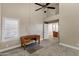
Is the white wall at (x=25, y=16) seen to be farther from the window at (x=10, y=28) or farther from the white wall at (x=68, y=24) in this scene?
the white wall at (x=68, y=24)

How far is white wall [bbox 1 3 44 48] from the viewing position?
169 cm

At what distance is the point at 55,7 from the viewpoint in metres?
1.77

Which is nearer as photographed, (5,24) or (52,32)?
(5,24)

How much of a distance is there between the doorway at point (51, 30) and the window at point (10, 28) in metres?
0.55

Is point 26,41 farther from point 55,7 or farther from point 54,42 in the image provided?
point 55,7

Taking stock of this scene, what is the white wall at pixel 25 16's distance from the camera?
5.54ft

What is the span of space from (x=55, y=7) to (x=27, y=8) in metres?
0.55

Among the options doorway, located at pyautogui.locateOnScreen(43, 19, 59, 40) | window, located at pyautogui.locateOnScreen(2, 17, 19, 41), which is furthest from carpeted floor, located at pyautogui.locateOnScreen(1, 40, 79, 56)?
window, located at pyautogui.locateOnScreen(2, 17, 19, 41)

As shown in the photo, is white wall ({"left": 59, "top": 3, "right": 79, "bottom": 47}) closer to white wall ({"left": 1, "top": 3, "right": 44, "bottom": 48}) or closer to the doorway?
the doorway

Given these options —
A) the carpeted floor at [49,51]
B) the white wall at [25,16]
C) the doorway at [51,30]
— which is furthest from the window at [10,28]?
the doorway at [51,30]

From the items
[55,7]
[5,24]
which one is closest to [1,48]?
[5,24]

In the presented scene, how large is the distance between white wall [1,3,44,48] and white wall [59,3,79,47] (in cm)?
41

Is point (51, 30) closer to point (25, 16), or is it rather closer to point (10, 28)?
point (25, 16)

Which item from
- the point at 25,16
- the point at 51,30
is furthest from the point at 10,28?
the point at 51,30
